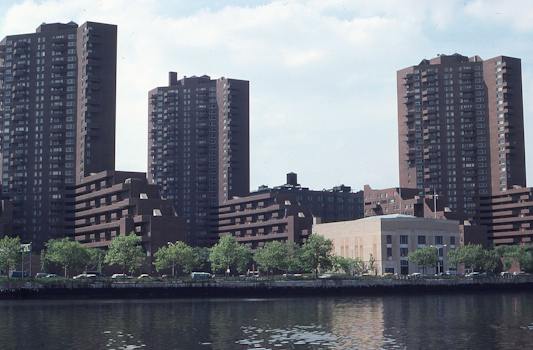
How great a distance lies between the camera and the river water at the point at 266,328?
87.0 metres

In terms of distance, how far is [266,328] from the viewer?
106250 mm

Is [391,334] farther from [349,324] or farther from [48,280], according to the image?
[48,280]

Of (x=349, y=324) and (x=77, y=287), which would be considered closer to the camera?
(x=349, y=324)

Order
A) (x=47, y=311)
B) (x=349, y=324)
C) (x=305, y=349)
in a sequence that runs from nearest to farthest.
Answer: (x=305, y=349), (x=349, y=324), (x=47, y=311)

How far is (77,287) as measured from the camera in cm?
19712

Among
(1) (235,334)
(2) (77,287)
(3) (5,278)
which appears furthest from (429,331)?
(3) (5,278)

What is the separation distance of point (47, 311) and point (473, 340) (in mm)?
80420

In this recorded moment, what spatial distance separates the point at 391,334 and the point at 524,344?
677 inches

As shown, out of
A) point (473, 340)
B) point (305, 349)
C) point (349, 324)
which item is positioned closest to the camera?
point (305, 349)

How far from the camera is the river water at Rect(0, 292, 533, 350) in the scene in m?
87.0

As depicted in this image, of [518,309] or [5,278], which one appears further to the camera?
[5,278]

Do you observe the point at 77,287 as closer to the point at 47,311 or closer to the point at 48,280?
the point at 48,280

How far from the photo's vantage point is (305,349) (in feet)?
270

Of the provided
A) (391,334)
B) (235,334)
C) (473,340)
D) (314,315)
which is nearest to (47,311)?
→ (314,315)
